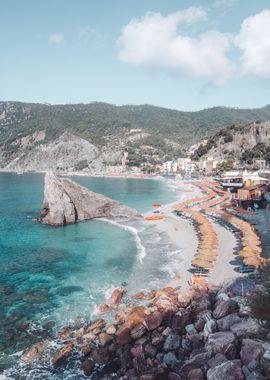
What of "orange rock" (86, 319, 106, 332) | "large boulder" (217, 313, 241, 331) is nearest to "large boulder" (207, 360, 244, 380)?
"large boulder" (217, 313, 241, 331)

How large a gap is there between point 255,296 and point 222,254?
764 inches

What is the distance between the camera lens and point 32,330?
2050 cm

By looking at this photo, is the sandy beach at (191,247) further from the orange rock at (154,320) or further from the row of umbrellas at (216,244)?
the orange rock at (154,320)

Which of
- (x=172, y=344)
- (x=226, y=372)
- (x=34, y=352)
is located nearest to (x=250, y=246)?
(x=172, y=344)

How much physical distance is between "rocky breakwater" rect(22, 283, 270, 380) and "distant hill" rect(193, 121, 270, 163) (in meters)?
118

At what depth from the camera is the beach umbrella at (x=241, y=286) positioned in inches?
820

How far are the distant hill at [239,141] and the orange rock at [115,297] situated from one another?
4489 inches

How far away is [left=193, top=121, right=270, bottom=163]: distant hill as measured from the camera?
141750 millimetres

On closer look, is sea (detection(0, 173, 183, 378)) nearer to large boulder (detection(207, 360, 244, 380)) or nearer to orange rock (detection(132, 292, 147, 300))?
orange rock (detection(132, 292, 147, 300))

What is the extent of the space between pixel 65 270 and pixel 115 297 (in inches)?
337

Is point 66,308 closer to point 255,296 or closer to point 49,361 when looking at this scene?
point 49,361

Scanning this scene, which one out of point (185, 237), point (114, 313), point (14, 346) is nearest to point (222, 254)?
point (185, 237)

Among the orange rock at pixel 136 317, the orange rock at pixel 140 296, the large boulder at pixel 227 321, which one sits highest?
the large boulder at pixel 227 321

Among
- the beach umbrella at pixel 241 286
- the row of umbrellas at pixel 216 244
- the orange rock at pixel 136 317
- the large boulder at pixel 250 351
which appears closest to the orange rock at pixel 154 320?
the orange rock at pixel 136 317
